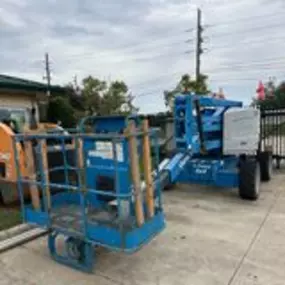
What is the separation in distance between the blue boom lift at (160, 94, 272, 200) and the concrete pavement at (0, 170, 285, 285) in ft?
2.94

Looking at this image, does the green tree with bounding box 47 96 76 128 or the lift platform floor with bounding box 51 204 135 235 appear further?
the green tree with bounding box 47 96 76 128

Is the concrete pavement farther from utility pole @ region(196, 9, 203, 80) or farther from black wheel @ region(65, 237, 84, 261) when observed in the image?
utility pole @ region(196, 9, 203, 80)

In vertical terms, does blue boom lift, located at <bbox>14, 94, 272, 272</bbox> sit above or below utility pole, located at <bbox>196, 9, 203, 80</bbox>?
below

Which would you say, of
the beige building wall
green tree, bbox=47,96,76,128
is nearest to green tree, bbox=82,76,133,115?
green tree, bbox=47,96,76,128

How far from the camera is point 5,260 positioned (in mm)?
3709

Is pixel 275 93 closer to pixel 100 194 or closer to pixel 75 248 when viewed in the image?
pixel 100 194

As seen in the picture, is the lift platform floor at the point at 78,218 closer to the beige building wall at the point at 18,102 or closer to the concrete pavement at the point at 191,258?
the concrete pavement at the point at 191,258

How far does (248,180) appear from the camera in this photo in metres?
5.84

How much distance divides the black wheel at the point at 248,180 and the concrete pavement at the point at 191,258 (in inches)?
27.3

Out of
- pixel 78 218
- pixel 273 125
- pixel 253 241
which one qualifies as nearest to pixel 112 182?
pixel 78 218

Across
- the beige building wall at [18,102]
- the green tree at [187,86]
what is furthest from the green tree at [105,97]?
the beige building wall at [18,102]

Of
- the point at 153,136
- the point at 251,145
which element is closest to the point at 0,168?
the point at 153,136

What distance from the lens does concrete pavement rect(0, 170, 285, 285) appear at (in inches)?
127

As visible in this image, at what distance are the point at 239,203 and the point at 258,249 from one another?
1.98 metres
